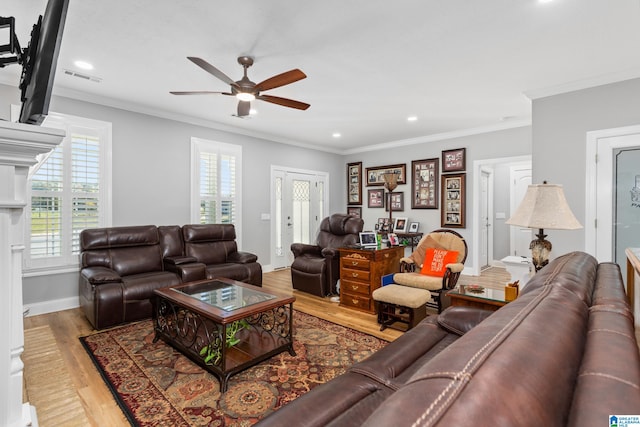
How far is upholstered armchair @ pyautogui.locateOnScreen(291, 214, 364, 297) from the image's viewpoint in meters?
4.35

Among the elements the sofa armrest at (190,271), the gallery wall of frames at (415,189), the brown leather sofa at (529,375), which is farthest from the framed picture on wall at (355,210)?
the brown leather sofa at (529,375)

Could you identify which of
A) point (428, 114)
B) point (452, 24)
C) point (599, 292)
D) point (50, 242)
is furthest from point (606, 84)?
point (50, 242)

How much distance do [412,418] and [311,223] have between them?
6.57 m

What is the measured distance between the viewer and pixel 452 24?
244cm

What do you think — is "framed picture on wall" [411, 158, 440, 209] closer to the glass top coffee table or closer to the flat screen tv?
the glass top coffee table

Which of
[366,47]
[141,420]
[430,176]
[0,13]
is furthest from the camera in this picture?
[430,176]

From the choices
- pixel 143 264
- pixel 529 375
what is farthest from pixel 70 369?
pixel 529 375

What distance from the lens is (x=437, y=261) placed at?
3.59 m

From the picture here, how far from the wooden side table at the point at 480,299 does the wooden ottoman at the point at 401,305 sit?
49 centimetres

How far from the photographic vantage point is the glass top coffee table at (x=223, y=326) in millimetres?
2232

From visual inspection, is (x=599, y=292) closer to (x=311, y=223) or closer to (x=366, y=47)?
(x=366, y=47)

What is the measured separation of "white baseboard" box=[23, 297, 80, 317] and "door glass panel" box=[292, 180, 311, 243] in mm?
3758

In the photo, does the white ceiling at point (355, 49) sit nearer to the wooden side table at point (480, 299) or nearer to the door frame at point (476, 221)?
the door frame at point (476, 221)

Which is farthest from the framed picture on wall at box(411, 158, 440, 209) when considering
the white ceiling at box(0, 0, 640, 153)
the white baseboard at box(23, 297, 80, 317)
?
the white baseboard at box(23, 297, 80, 317)
